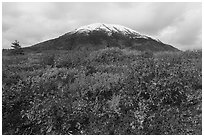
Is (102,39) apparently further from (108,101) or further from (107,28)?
(108,101)

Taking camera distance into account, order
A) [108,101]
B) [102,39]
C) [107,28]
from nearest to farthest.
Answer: [108,101] < [102,39] < [107,28]

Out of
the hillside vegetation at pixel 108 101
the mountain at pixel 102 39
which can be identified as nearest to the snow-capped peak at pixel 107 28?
the mountain at pixel 102 39

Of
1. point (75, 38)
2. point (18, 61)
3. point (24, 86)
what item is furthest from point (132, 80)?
point (75, 38)

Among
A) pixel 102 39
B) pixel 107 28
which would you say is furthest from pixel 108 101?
pixel 107 28

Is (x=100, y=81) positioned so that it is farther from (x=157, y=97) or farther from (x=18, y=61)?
(x=18, y=61)

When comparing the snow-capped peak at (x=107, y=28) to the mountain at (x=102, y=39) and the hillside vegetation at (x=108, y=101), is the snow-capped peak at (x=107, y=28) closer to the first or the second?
the mountain at (x=102, y=39)

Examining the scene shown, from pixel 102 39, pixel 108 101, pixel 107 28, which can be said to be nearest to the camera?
pixel 108 101
